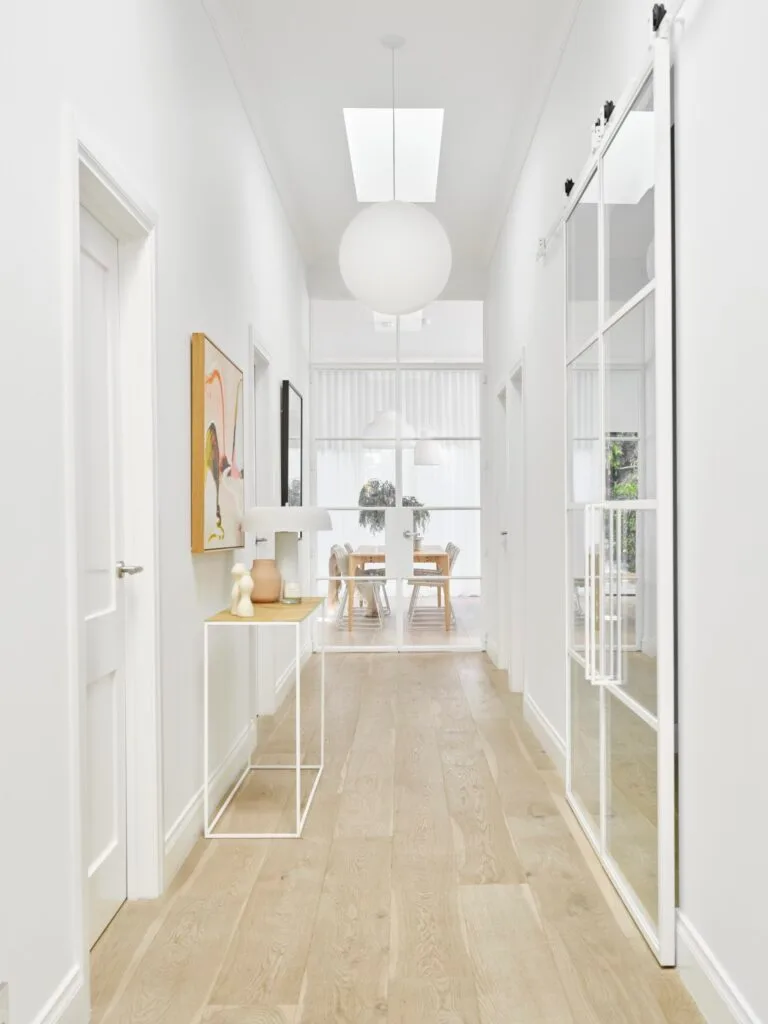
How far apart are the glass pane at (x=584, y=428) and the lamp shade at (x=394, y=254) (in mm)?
847

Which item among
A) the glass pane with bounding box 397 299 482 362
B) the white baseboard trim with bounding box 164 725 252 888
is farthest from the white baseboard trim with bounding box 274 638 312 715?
the glass pane with bounding box 397 299 482 362

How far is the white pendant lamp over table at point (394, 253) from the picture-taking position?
360cm

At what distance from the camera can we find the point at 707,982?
1806 millimetres

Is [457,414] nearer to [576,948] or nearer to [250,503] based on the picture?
[250,503]

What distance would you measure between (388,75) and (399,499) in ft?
11.4

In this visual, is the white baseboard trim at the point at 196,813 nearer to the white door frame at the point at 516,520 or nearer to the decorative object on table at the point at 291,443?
the decorative object on table at the point at 291,443

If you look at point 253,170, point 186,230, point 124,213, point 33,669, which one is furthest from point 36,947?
point 253,170

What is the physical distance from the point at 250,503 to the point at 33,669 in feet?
8.13

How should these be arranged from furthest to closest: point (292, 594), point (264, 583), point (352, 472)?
point (352, 472)
point (292, 594)
point (264, 583)

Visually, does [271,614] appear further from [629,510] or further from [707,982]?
[707,982]

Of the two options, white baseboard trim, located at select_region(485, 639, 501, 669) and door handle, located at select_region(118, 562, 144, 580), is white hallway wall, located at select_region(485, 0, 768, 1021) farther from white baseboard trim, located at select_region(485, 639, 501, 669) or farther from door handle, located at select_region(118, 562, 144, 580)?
white baseboard trim, located at select_region(485, 639, 501, 669)

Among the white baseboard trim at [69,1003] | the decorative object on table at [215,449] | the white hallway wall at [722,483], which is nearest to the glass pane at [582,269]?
the white hallway wall at [722,483]

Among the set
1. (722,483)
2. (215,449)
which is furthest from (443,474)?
(722,483)

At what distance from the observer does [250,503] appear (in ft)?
13.4
